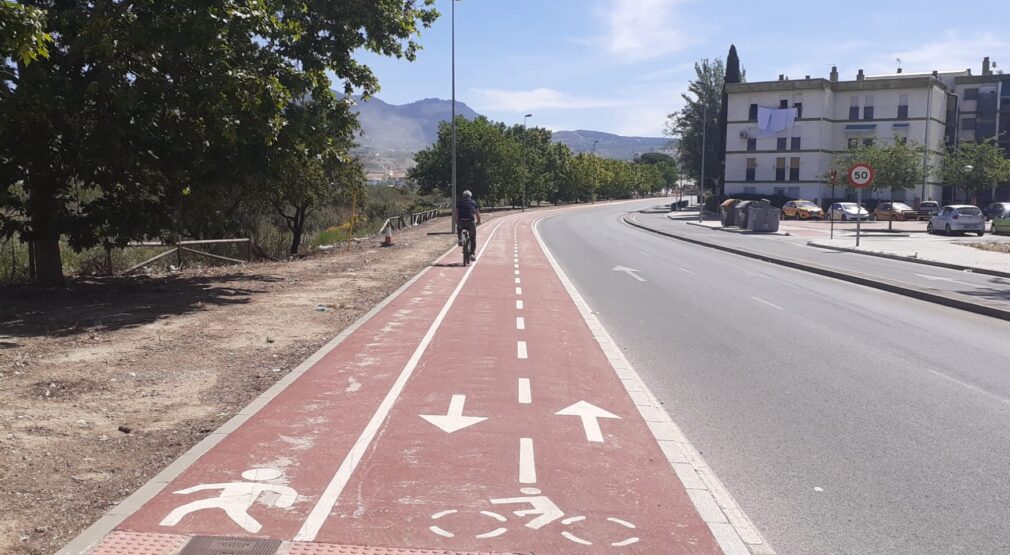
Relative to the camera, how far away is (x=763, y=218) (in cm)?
4350

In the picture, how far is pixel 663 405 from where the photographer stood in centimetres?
686

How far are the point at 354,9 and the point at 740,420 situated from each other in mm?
11657

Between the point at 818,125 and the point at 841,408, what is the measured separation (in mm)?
69874

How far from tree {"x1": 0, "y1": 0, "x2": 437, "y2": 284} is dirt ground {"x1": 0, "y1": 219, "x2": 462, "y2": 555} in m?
1.53

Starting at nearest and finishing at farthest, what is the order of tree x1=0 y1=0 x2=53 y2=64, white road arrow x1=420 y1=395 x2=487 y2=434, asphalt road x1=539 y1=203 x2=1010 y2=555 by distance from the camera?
asphalt road x1=539 y1=203 x2=1010 y2=555 < white road arrow x1=420 y1=395 x2=487 y2=434 < tree x1=0 y1=0 x2=53 y2=64

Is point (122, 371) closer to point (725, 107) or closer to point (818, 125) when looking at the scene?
point (818, 125)

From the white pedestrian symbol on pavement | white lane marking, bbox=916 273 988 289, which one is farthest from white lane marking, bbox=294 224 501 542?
white lane marking, bbox=916 273 988 289

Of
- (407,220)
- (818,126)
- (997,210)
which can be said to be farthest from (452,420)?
(818,126)

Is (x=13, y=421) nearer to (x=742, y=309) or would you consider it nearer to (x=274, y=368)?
(x=274, y=368)

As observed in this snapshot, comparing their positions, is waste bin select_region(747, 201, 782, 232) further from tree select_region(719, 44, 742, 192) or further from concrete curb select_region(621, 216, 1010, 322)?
tree select_region(719, 44, 742, 192)

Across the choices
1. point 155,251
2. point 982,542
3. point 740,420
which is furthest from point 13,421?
point 155,251

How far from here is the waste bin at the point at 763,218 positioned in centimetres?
4325

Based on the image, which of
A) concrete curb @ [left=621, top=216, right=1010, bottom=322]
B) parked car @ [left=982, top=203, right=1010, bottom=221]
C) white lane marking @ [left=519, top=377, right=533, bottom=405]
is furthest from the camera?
parked car @ [left=982, top=203, right=1010, bottom=221]

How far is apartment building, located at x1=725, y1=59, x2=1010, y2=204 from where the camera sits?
68.2 m
